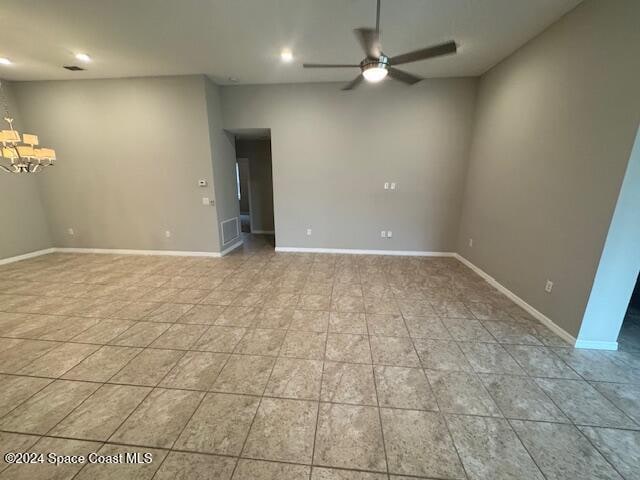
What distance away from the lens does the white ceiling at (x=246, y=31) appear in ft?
8.13

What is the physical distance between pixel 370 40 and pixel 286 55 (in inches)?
80.0

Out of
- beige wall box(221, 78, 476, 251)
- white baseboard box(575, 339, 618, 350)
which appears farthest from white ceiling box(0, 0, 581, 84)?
white baseboard box(575, 339, 618, 350)

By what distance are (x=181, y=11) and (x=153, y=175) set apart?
296 cm

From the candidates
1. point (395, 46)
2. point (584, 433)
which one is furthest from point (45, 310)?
point (395, 46)

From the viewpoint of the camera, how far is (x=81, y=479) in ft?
4.26

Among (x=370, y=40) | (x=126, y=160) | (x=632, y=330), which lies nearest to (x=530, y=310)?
(x=632, y=330)

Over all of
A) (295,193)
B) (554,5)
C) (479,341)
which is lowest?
(479,341)

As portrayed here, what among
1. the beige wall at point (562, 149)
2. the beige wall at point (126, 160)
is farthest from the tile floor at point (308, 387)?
the beige wall at point (126, 160)

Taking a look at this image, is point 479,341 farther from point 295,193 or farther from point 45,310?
point 45,310

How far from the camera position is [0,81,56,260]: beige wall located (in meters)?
4.41

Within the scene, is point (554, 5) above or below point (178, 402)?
above

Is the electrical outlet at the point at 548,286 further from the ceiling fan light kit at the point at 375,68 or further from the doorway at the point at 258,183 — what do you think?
the doorway at the point at 258,183

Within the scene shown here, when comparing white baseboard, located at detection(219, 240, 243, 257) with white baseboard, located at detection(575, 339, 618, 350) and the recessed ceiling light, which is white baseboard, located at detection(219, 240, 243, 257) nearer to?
the recessed ceiling light

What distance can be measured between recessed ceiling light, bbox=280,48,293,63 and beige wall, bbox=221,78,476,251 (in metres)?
0.95
